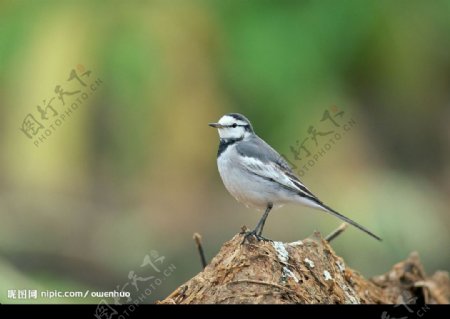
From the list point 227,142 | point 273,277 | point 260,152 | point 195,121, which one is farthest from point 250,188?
point 195,121

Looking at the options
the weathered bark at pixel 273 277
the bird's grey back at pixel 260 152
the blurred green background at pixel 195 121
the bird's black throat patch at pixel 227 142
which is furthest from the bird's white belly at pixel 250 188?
the blurred green background at pixel 195 121

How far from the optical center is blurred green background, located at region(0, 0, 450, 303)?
416 inches

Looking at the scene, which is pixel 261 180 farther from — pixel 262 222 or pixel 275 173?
pixel 262 222

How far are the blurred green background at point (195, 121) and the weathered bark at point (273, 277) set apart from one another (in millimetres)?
5197

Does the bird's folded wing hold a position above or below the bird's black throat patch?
below

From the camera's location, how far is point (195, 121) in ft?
37.4

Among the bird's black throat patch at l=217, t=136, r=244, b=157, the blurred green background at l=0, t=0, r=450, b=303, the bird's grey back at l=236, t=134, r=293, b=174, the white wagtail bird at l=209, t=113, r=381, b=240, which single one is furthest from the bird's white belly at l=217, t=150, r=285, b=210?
the blurred green background at l=0, t=0, r=450, b=303

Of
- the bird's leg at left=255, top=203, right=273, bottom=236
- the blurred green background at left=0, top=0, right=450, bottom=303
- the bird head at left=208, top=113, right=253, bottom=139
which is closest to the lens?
the bird's leg at left=255, top=203, right=273, bottom=236

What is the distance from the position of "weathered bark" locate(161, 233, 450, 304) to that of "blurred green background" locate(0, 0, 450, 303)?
17.1 feet

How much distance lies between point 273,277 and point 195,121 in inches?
286

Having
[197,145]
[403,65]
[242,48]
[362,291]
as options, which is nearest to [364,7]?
[403,65]

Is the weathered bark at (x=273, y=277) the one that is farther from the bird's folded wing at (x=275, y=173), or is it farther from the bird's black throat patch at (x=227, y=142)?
the bird's black throat patch at (x=227, y=142)

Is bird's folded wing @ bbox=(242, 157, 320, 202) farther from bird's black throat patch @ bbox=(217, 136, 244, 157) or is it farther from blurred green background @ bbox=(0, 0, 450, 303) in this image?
blurred green background @ bbox=(0, 0, 450, 303)

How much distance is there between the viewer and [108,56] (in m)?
11.6
